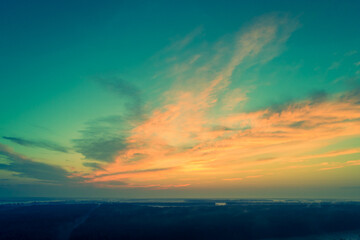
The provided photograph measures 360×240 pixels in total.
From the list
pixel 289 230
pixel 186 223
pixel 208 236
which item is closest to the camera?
pixel 208 236

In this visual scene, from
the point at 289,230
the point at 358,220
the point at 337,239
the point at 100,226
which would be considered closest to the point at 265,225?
the point at 289,230

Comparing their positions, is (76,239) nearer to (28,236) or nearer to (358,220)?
(28,236)

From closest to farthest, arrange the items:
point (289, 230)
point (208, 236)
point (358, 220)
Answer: point (208, 236) → point (289, 230) → point (358, 220)

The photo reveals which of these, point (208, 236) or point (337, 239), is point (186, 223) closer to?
point (208, 236)

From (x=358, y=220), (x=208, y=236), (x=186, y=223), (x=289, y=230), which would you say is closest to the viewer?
(x=208, y=236)

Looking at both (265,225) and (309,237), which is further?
(265,225)

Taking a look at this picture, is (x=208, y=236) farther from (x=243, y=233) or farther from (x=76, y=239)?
(x=76, y=239)

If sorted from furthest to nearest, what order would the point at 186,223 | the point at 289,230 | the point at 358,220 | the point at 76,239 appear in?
the point at 358,220, the point at 186,223, the point at 289,230, the point at 76,239

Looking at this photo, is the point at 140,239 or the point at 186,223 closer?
the point at 140,239

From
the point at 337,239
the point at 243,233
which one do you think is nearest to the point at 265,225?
the point at 243,233
